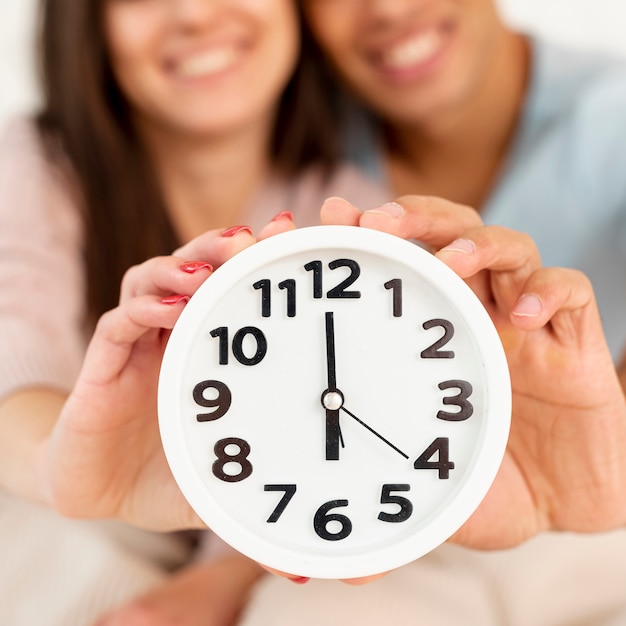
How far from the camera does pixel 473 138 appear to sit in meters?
1.49

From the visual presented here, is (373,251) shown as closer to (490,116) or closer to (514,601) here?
(514,601)

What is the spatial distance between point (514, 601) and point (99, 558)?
23.3 inches

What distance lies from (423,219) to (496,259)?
81mm

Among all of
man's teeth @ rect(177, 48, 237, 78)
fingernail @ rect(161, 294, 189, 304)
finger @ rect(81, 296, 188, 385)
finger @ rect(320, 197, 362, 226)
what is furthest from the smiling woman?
finger @ rect(320, 197, 362, 226)

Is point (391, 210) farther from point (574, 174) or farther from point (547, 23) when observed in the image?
point (547, 23)

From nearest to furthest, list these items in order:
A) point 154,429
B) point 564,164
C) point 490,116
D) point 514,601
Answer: point 154,429, point 514,601, point 564,164, point 490,116

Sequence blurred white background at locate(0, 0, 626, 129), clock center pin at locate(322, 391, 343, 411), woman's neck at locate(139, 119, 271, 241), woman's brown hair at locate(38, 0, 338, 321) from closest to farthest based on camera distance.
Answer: clock center pin at locate(322, 391, 343, 411), woman's brown hair at locate(38, 0, 338, 321), woman's neck at locate(139, 119, 271, 241), blurred white background at locate(0, 0, 626, 129)

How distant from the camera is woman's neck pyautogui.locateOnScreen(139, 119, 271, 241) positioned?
145 cm

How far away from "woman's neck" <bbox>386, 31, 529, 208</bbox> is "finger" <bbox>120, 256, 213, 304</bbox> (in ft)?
2.64

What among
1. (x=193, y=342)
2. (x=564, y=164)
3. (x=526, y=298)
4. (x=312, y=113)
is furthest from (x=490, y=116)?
(x=193, y=342)

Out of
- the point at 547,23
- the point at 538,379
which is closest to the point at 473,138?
the point at 547,23

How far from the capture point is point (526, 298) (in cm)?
73

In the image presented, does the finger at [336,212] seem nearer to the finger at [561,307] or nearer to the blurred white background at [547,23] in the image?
the finger at [561,307]

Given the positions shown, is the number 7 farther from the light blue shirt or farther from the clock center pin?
the light blue shirt
